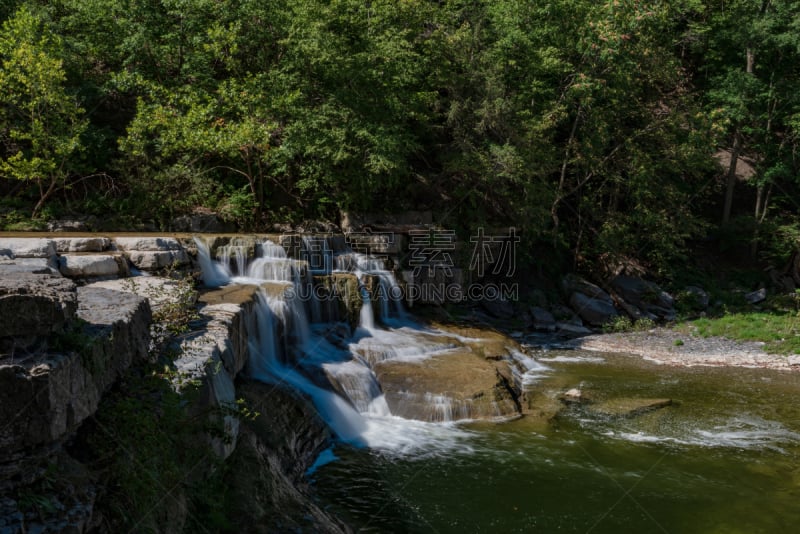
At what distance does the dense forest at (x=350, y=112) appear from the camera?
15.9 metres

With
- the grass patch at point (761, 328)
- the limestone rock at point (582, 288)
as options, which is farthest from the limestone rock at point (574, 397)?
the limestone rock at point (582, 288)

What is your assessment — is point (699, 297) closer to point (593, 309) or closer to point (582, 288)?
point (582, 288)

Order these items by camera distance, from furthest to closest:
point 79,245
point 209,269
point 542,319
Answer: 1. point 542,319
2. point 209,269
3. point 79,245

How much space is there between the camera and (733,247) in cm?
2395

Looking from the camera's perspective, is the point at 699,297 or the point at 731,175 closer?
the point at 699,297

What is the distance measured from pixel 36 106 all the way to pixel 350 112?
321 inches

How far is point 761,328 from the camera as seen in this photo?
17062mm

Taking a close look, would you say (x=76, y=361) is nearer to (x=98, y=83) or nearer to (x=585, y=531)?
(x=585, y=531)

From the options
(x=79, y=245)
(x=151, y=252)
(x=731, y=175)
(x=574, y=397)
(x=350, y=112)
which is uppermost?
(x=350, y=112)

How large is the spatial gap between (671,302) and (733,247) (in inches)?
240

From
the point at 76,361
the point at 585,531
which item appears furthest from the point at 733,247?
the point at 76,361

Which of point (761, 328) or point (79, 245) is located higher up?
point (79, 245)

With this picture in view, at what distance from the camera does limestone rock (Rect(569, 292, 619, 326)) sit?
1873 centimetres

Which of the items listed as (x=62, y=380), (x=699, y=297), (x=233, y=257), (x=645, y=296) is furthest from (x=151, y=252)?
(x=699, y=297)
